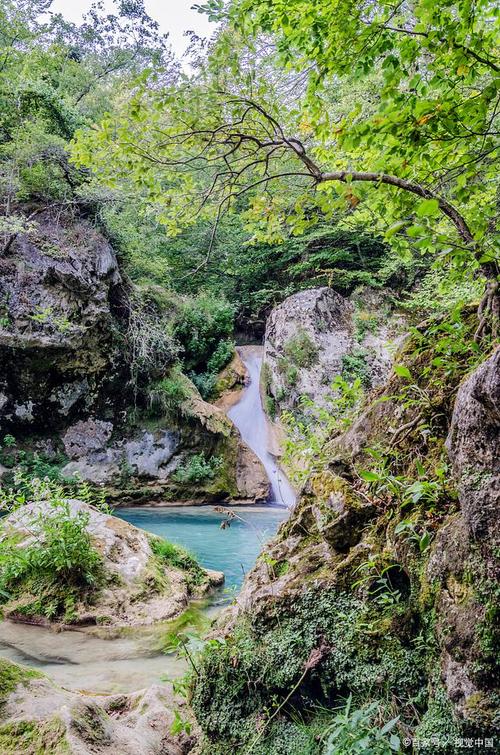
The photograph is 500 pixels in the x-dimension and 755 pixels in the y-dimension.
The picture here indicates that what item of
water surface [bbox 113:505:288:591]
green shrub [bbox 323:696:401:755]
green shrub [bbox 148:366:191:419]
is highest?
green shrub [bbox 148:366:191:419]

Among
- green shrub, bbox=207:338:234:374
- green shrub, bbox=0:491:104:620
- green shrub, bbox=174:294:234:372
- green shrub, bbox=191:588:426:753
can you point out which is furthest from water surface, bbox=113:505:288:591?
green shrub, bbox=174:294:234:372

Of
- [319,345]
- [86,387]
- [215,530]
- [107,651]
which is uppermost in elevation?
[319,345]

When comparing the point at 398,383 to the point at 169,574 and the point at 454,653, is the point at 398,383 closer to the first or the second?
the point at 454,653

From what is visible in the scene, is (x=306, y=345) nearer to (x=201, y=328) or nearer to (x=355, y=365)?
(x=355, y=365)

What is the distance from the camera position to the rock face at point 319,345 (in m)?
13.6

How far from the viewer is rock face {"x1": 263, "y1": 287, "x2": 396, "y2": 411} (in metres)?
13.6

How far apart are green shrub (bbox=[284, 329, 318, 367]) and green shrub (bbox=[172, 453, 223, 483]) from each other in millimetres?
4111

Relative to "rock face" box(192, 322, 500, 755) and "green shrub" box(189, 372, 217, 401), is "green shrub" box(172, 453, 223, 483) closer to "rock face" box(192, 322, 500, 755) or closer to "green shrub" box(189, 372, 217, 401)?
"green shrub" box(189, 372, 217, 401)

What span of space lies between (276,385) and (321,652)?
12119mm

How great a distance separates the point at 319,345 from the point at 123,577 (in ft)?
34.0

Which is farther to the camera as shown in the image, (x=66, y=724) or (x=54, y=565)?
(x=54, y=565)

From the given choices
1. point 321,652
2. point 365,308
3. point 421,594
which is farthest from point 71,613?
point 365,308

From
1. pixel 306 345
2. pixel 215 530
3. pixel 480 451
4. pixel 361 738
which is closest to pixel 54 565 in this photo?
pixel 361 738

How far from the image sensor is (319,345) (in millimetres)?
14000
